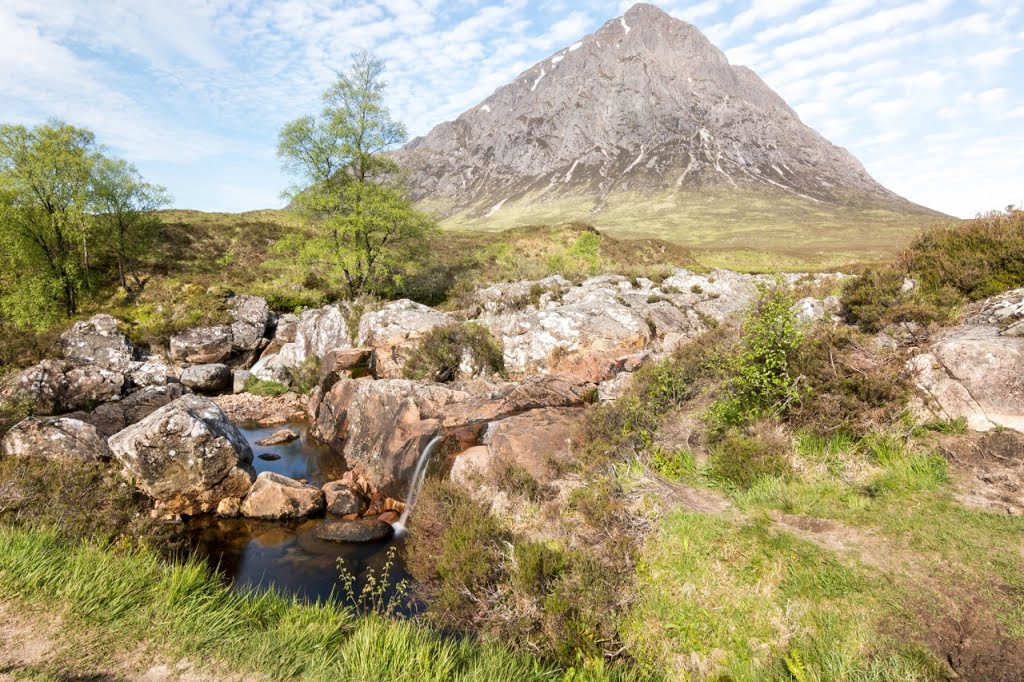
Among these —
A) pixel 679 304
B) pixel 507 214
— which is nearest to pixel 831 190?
pixel 507 214

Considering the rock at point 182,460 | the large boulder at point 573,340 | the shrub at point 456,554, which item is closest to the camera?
the shrub at point 456,554

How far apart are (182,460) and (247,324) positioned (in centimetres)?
1781

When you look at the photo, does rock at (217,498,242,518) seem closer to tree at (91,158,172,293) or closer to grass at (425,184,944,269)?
tree at (91,158,172,293)

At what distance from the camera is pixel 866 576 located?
223 inches

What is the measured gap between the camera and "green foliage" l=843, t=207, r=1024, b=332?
33.4 feet

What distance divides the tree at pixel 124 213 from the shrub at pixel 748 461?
38.7 metres

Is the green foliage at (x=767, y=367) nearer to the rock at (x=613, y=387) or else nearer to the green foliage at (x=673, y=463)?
the green foliage at (x=673, y=463)

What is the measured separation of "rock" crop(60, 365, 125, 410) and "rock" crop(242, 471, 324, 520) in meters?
9.71

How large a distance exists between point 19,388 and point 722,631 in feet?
73.1

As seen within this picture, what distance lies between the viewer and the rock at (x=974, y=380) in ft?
23.4

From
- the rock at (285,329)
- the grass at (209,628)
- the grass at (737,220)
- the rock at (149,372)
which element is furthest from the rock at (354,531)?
the grass at (737,220)

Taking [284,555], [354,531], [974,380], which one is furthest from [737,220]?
[284,555]

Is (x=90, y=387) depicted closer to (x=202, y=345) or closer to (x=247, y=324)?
(x=202, y=345)

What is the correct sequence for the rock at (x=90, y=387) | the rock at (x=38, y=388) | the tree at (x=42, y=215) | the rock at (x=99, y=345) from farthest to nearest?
the tree at (x=42, y=215) → the rock at (x=99, y=345) → the rock at (x=90, y=387) → the rock at (x=38, y=388)
